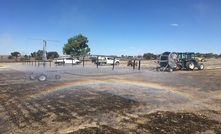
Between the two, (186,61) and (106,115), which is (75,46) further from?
(106,115)

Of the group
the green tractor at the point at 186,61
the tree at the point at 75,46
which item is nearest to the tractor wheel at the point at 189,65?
the green tractor at the point at 186,61

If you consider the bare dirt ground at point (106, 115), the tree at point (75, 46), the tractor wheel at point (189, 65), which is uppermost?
the tree at point (75, 46)

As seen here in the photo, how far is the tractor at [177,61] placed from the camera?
25.0 metres

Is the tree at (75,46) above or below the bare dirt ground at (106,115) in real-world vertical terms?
above

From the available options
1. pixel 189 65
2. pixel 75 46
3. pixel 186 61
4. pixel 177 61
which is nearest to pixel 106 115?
pixel 177 61

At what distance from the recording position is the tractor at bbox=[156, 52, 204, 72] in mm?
25031

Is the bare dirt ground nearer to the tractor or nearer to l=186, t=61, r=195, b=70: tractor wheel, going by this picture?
the tractor

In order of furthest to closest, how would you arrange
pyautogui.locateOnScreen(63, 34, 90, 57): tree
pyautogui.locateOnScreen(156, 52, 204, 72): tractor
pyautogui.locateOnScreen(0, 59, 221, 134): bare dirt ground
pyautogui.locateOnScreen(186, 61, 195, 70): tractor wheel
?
pyautogui.locateOnScreen(63, 34, 90, 57): tree, pyautogui.locateOnScreen(186, 61, 195, 70): tractor wheel, pyautogui.locateOnScreen(156, 52, 204, 72): tractor, pyautogui.locateOnScreen(0, 59, 221, 134): bare dirt ground

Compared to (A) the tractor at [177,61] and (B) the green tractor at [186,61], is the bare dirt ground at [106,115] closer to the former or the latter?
(A) the tractor at [177,61]

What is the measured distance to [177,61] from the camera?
2569 cm

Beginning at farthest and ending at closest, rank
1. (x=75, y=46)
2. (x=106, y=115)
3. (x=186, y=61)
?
(x=75, y=46), (x=186, y=61), (x=106, y=115)

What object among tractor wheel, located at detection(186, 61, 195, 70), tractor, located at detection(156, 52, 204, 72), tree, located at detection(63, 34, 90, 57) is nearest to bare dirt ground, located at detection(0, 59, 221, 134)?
→ tractor, located at detection(156, 52, 204, 72)

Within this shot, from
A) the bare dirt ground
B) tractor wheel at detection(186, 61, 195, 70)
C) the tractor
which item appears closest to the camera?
the bare dirt ground

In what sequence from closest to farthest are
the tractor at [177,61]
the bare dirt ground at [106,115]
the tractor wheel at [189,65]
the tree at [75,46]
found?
the bare dirt ground at [106,115], the tractor at [177,61], the tractor wheel at [189,65], the tree at [75,46]
